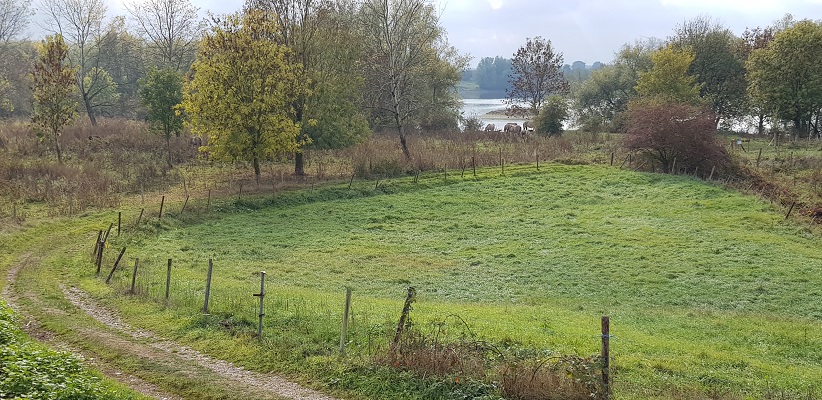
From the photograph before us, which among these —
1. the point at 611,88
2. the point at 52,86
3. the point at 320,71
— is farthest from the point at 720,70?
the point at 52,86

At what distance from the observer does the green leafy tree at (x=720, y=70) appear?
67.9 m

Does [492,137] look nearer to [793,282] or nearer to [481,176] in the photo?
[481,176]

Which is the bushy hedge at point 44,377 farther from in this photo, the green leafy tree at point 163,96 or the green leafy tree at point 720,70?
the green leafy tree at point 720,70

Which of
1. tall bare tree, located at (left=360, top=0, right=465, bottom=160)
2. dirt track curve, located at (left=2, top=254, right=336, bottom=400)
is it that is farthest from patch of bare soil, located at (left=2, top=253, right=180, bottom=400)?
tall bare tree, located at (left=360, top=0, right=465, bottom=160)

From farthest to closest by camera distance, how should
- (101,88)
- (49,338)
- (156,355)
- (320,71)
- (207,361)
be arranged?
(101,88), (320,71), (49,338), (156,355), (207,361)

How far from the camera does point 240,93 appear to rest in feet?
118

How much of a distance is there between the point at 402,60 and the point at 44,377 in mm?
44845

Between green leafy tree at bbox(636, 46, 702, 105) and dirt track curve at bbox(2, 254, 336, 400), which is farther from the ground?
green leafy tree at bbox(636, 46, 702, 105)

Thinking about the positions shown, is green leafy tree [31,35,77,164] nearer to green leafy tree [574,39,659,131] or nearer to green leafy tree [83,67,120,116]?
green leafy tree [83,67,120,116]

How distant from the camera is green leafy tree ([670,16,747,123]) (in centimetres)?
6788

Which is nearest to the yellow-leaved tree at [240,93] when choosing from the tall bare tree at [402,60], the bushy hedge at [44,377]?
the tall bare tree at [402,60]

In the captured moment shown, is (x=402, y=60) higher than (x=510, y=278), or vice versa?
(x=402, y=60)

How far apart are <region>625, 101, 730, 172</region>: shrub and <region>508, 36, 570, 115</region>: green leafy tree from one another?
1389 inches

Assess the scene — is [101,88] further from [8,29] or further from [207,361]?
[207,361]
